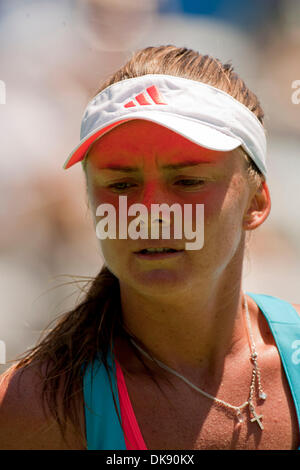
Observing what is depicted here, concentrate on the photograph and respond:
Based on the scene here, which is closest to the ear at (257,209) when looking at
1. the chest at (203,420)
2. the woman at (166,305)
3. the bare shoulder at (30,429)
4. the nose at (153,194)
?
the woman at (166,305)

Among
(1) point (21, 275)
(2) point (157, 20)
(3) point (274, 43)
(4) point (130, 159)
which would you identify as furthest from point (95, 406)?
(3) point (274, 43)

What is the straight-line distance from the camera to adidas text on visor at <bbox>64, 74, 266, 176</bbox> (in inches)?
66.6

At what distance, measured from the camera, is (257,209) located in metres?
2.05

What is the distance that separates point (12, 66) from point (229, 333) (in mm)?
3812

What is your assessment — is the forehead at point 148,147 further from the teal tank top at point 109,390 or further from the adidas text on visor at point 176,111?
the teal tank top at point 109,390

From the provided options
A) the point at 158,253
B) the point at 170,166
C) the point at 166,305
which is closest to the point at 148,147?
the point at 170,166

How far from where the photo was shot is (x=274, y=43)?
597 cm

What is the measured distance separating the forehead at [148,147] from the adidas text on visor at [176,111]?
0.04 meters

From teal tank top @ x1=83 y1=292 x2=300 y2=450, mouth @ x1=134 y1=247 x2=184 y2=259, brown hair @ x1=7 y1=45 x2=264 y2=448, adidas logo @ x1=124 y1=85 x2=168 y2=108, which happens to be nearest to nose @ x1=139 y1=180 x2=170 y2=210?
mouth @ x1=134 y1=247 x2=184 y2=259

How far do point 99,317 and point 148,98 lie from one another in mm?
734

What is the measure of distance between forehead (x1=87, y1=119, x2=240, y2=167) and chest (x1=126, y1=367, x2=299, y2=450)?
0.69 metres

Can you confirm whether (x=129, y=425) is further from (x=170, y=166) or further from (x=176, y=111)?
(x=176, y=111)

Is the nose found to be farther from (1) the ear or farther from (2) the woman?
(1) the ear
